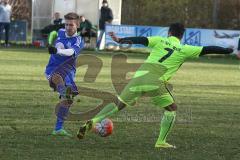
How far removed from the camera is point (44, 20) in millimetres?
34219

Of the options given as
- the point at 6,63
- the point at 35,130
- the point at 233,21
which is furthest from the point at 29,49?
the point at 35,130

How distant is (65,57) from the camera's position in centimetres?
1092

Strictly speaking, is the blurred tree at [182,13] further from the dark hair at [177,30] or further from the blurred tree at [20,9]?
the dark hair at [177,30]

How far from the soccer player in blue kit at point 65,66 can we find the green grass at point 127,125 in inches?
14.3

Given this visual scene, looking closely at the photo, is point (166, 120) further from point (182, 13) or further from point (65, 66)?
point (182, 13)

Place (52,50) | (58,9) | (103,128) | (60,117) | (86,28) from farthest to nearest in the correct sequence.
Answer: (58,9) < (86,28) < (60,117) < (103,128) < (52,50)

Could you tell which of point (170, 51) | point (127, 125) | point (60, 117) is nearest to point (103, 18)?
point (127, 125)

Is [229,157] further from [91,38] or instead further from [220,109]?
[91,38]

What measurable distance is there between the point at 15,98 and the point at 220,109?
423 cm

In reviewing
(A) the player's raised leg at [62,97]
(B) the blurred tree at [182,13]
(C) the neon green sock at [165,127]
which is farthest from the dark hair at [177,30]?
(B) the blurred tree at [182,13]

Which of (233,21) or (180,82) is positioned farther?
(233,21)

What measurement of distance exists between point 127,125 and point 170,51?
2.28m

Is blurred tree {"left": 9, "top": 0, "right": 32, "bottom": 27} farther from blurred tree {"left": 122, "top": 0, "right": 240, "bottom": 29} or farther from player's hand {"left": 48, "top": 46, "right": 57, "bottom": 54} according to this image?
player's hand {"left": 48, "top": 46, "right": 57, "bottom": 54}

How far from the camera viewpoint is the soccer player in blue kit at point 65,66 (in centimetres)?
1048
